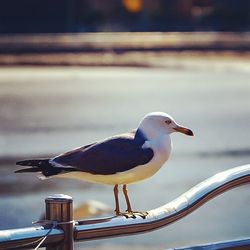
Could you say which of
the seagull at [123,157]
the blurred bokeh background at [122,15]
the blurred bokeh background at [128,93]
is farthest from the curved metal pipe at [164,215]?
the blurred bokeh background at [122,15]

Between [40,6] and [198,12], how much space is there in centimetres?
966

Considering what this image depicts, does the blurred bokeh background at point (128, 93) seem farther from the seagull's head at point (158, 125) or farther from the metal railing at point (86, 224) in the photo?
the metal railing at point (86, 224)

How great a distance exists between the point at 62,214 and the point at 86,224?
0.07 metres

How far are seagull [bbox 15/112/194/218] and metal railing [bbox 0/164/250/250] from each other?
29 cm

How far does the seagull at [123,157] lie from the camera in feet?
9.80

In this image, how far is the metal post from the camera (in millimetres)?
2494

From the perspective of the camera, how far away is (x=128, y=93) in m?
25.4

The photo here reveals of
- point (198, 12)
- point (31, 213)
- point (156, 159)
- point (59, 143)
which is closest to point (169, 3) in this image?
point (198, 12)

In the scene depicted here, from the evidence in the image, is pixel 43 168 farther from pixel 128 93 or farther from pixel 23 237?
pixel 128 93

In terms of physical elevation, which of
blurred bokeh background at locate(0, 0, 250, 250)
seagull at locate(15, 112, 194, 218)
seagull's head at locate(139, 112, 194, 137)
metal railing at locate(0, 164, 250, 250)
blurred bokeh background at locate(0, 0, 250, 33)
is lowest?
metal railing at locate(0, 164, 250, 250)

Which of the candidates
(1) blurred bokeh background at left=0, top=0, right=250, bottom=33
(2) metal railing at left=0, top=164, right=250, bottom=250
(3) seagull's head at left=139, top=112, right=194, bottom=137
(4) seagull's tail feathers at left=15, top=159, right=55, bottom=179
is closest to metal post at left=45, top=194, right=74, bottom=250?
(2) metal railing at left=0, top=164, right=250, bottom=250

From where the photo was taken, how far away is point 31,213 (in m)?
9.70

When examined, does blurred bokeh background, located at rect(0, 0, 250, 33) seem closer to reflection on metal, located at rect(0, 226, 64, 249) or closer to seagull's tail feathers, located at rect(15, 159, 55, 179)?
seagull's tail feathers, located at rect(15, 159, 55, 179)

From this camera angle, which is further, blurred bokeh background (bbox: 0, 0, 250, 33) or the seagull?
blurred bokeh background (bbox: 0, 0, 250, 33)
